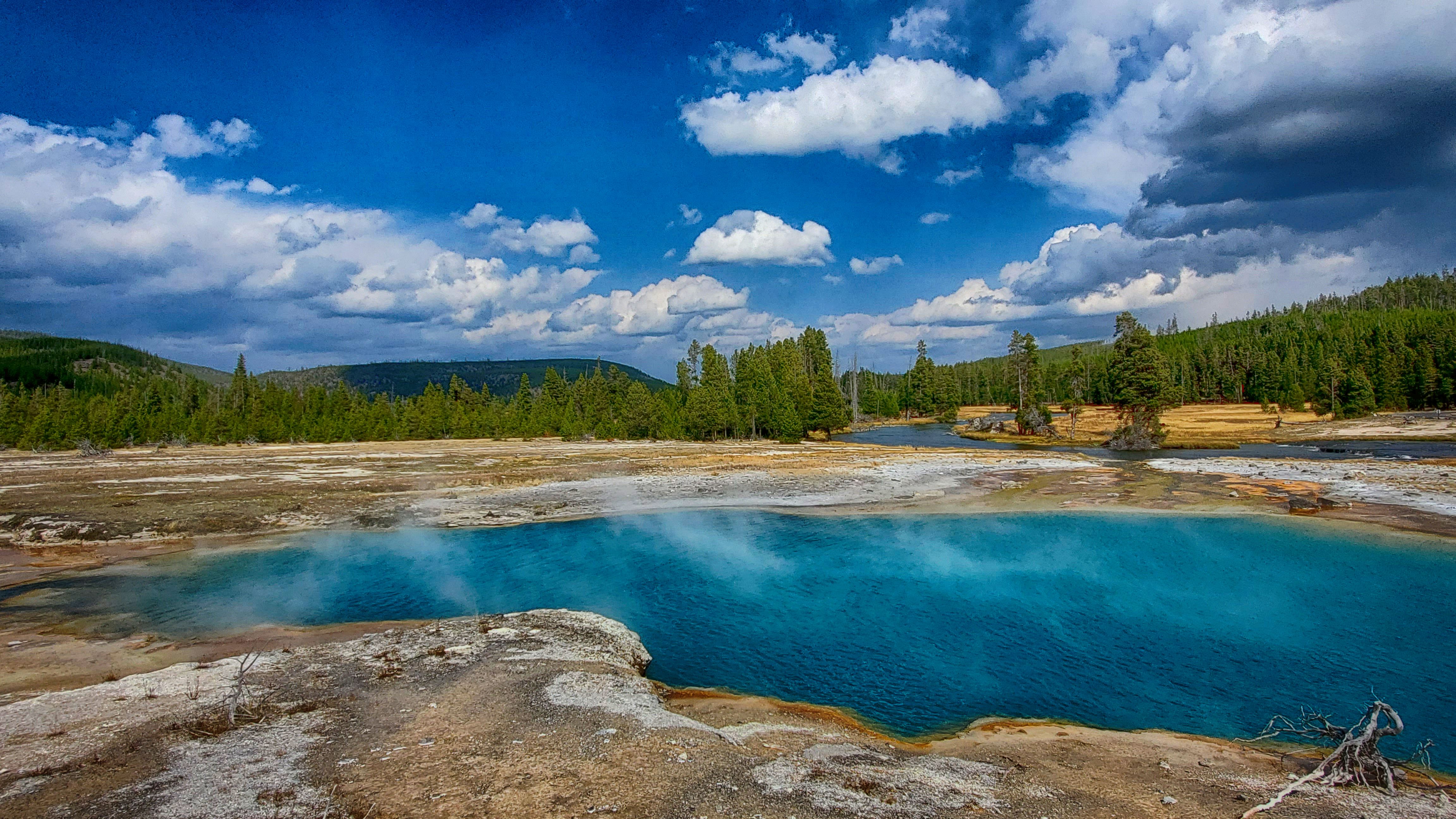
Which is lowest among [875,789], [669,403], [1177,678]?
[1177,678]

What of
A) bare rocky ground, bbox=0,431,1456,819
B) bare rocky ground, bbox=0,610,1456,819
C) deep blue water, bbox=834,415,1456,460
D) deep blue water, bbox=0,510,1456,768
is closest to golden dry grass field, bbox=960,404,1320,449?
deep blue water, bbox=834,415,1456,460

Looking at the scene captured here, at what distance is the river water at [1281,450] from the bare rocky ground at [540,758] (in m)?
52.6

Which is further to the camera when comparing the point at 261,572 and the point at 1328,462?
the point at 1328,462

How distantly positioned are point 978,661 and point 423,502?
106ft

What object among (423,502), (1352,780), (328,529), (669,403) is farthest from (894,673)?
(669,403)

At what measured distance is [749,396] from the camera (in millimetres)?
88938

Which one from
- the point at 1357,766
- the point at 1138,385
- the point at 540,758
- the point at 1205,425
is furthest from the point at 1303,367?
the point at 540,758

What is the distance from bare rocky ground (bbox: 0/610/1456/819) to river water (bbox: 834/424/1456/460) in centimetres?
5261

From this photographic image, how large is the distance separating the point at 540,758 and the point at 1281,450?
7773cm

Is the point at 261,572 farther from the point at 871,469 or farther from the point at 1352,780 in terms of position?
the point at 871,469

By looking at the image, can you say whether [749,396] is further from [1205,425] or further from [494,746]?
[494,746]

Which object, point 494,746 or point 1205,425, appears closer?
point 494,746

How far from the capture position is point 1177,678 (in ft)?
50.2

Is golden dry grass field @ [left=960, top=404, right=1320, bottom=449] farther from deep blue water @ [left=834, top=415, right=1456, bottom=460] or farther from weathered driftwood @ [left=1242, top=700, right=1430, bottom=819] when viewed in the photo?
weathered driftwood @ [left=1242, top=700, right=1430, bottom=819]
